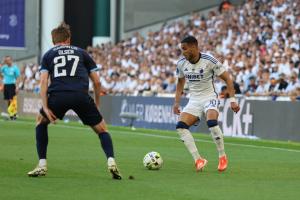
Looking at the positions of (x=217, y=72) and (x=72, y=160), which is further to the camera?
(x=72, y=160)

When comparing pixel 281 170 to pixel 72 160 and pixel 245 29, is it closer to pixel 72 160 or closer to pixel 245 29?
pixel 72 160

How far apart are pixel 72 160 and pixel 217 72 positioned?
9.86 ft

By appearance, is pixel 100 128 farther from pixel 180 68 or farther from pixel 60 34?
pixel 180 68

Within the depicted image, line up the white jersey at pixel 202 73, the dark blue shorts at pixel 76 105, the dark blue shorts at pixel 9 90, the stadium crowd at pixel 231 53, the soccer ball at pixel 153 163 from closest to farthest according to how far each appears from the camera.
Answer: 1. the dark blue shorts at pixel 76 105
2. the soccer ball at pixel 153 163
3. the white jersey at pixel 202 73
4. the stadium crowd at pixel 231 53
5. the dark blue shorts at pixel 9 90

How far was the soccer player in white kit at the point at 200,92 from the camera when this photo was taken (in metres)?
14.7

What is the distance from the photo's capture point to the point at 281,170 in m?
15.0

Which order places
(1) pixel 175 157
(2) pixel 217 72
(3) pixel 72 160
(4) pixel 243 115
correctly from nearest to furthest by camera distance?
(2) pixel 217 72
(3) pixel 72 160
(1) pixel 175 157
(4) pixel 243 115

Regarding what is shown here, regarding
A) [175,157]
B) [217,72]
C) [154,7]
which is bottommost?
[175,157]

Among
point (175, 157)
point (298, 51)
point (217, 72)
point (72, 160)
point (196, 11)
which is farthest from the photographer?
point (196, 11)

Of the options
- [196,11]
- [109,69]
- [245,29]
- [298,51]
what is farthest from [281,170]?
[196,11]

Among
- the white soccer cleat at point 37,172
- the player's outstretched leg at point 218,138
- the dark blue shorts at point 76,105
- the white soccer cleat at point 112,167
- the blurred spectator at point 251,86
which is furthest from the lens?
the blurred spectator at point 251,86

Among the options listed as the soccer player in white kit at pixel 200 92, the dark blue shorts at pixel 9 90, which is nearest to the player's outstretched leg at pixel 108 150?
the soccer player in white kit at pixel 200 92

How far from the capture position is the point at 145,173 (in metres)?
14.0

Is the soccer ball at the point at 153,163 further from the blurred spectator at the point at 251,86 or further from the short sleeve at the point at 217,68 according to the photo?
the blurred spectator at the point at 251,86
